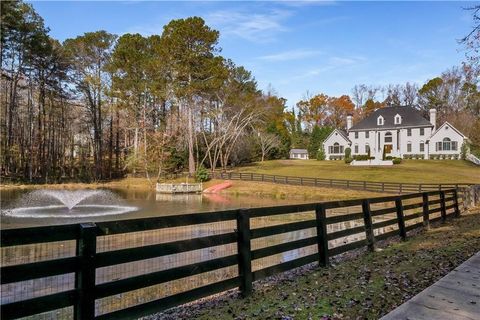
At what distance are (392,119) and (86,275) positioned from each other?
2464 inches

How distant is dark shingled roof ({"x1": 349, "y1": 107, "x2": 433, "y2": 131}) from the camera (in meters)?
57.8

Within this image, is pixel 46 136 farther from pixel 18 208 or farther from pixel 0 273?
pixel 0 273

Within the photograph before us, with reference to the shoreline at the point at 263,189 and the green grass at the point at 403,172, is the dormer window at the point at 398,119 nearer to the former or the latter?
the green grass at the point at 403,172

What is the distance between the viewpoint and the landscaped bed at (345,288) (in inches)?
Result: 170

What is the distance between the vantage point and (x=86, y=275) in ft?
11.4

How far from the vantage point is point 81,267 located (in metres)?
3.43

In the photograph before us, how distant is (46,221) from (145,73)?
31828mm

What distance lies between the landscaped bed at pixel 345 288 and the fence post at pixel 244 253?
16 cm

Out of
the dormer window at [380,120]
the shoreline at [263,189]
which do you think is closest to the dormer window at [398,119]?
the dormer window at [380,120]

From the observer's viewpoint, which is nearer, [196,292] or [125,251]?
Result: [125,251]

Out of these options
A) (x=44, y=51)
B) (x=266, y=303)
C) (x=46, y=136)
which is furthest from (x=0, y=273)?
(x=46, y=136)

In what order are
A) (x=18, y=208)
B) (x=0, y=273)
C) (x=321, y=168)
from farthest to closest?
1. (x=321, y=168)
2. (x=18, y=208)
3. (x=0, y=273)

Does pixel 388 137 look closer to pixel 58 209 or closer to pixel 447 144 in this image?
pixel 447 144

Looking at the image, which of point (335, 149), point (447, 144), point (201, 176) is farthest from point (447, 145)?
point (201, 176)
